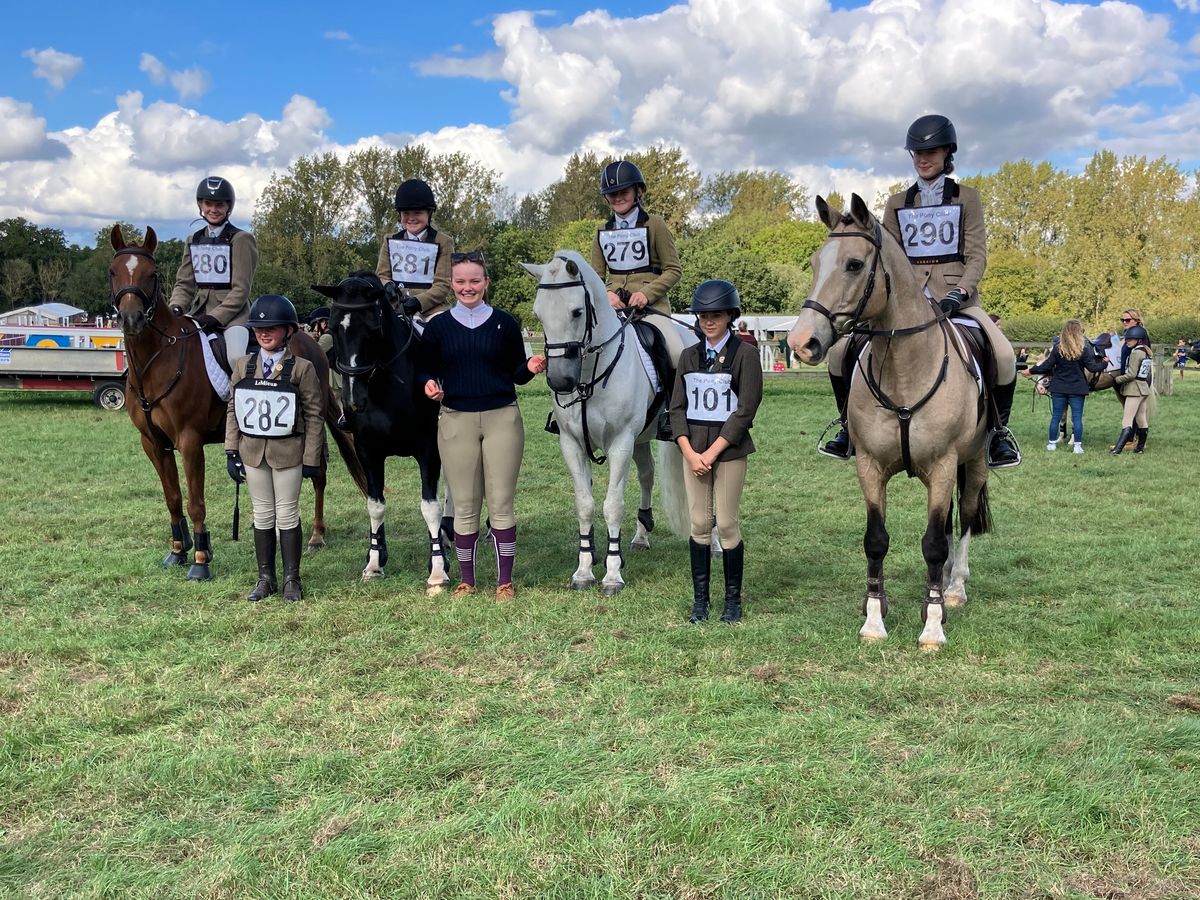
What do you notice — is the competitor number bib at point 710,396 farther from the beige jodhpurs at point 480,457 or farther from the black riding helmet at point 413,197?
the black riding helmet at point 413,197

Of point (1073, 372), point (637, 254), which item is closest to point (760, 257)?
point (1073, 372)

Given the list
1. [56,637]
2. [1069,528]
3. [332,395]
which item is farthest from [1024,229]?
[56,637]

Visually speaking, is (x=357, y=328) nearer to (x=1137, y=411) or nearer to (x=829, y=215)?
(x=829, y=215)

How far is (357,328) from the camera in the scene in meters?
6.14

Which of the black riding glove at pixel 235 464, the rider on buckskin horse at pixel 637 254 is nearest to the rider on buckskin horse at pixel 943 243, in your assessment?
the rider on buckskin horse at pixel 637 254

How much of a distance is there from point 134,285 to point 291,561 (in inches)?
96.8

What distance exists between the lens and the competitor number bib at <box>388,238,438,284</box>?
7523 millimetres

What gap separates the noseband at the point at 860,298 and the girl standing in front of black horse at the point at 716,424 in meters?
0.86

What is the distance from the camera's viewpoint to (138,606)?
20.5 ft

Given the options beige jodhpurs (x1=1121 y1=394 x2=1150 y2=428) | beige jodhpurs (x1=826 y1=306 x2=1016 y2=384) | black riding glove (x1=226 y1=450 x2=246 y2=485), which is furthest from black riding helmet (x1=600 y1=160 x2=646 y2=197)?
beige jodhpurs (x1=1121 y1=394 x2=1150 y2=428)

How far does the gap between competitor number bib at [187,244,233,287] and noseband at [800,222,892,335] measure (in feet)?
17.4

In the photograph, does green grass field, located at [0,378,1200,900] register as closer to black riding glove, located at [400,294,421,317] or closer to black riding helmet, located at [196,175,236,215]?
black riding glove, located at [400,294,421,317]

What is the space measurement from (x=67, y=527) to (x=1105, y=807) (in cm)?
920

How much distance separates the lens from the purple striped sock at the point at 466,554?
6.43 m
